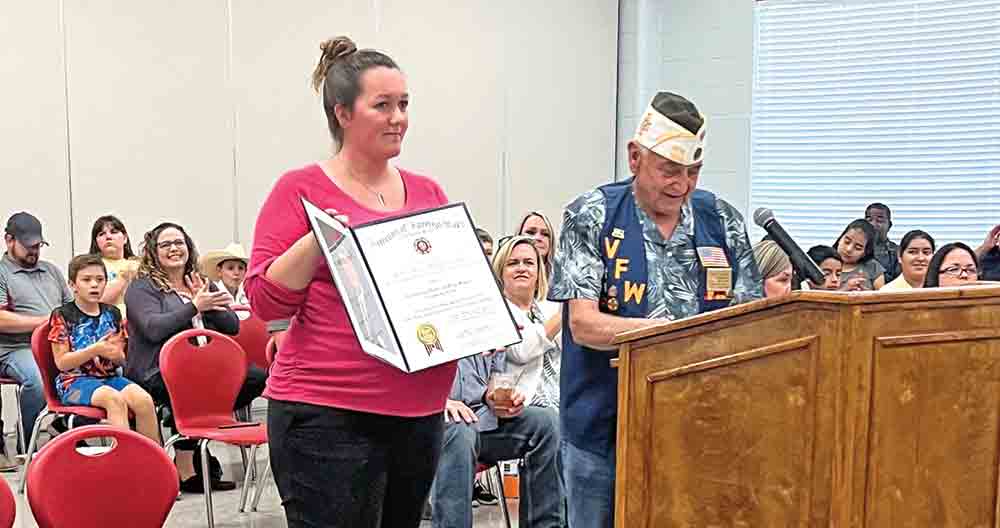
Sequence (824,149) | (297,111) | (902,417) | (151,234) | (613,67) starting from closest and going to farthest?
(902,417)
(151,234)
(297,111)
(824,149)
(613,67)

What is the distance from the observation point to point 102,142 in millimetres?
7395

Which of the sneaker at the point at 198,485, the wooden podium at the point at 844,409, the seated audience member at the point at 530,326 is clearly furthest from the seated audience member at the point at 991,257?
the wooden podium at the point at 844,409

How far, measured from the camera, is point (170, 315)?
5660mm

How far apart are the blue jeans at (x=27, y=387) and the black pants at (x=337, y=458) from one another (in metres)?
4.37

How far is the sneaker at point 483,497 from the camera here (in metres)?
5.48

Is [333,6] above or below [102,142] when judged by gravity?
above

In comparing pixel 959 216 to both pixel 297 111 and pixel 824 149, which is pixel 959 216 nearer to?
pixel 824 149

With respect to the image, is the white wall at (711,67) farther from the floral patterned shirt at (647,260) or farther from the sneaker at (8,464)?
the floral patterned shirt at (647,260)

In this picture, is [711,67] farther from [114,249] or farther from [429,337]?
[429,337]

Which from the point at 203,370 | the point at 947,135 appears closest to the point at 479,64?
the point at 947,135

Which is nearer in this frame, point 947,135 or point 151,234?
point 151,234

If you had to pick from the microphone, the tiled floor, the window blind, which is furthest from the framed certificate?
the window blind

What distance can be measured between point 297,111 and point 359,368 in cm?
627

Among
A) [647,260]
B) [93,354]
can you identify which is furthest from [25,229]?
[647,260]
